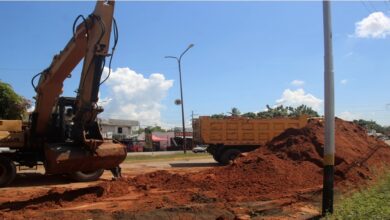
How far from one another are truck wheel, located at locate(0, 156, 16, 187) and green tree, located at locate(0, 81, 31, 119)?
53.6 feet

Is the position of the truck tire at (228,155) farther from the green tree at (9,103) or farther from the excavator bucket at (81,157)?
the green tree at (9,103)

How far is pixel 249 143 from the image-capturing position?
91.5 feet

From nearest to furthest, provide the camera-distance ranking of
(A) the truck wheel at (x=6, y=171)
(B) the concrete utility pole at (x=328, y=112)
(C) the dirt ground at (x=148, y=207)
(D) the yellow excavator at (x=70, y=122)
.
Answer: (B) the concrete utility pole at (x=328, y=112) → (C) the dirt ground at (x=148, y=207) → (D) the yellow excavator at (x=70, y=122) → (A) the truck wheel at (x=6, y=171)

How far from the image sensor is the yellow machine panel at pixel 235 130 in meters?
27.5

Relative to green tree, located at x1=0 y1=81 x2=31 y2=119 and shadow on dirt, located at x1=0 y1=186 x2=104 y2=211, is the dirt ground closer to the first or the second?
shadow on dirt, located at x1=0 y1=186 x2=104 y2=211

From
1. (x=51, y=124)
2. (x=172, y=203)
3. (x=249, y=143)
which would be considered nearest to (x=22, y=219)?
(x=172, y=203)

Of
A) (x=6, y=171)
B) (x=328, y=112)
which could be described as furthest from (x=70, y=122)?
(x=328, y=112)

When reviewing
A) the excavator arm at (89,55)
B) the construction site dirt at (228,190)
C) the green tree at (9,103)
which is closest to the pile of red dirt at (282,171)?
the construction site dirt at (228,190)

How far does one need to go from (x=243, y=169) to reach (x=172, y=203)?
175 inches

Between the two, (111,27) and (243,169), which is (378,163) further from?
(111,27)

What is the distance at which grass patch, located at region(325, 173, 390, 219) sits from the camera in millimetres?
9344

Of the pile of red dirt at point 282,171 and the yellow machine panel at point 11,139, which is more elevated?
the yellow machine panel at point 11,139

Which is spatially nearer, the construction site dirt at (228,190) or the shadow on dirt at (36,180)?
the construction site dirt at (228,190)

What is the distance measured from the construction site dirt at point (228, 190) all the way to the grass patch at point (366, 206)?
2.62 ft
